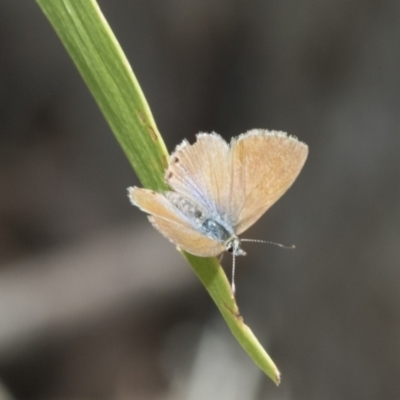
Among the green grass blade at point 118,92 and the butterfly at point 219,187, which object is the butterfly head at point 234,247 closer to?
the butterfly at point 219,187

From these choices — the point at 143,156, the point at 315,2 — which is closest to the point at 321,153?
the point at 315,2

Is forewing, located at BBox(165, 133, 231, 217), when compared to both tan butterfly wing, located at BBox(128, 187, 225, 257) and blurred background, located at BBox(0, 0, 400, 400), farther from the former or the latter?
blurred background, located at BBox(0, 0, 400, 400)

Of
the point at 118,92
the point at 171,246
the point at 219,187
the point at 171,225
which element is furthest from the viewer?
the point at 171,246

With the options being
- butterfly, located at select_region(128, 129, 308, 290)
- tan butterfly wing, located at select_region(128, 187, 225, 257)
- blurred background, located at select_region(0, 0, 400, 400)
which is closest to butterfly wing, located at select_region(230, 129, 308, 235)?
butterfly, located at select_region(128, 129, 308, 290)

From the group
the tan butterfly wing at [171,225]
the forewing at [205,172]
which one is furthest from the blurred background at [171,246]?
the tan butterfly wing at [171,225]

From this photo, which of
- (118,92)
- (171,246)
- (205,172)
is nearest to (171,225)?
(205,172)

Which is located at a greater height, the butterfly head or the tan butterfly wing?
the tan butterfly wing

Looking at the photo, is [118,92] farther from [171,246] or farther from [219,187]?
[171,246]
